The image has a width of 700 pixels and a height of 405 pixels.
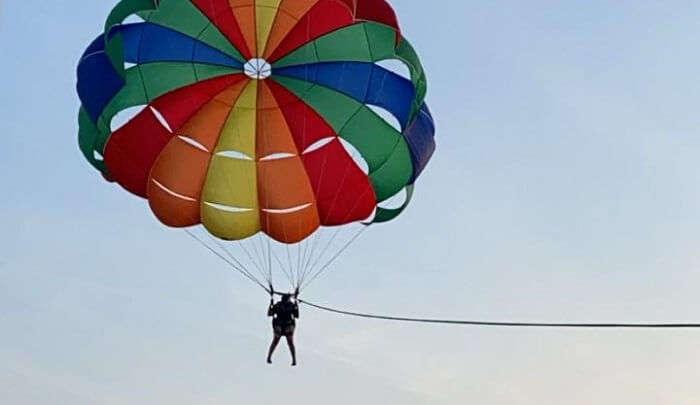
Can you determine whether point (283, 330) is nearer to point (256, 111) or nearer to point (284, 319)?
point (284, 319)

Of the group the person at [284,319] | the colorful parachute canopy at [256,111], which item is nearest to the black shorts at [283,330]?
the person at [284,319]

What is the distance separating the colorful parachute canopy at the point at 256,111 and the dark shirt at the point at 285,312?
101cm

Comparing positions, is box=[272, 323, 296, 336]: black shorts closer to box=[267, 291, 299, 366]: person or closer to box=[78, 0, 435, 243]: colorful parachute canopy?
box=[267, 291, 299, 366]: person

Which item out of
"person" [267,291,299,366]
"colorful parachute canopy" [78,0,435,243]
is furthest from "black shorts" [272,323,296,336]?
"colorful parachute canopy" [78,0,435,243]

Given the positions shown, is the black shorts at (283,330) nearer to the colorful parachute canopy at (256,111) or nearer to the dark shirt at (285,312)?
the dark shirt at (285,312)

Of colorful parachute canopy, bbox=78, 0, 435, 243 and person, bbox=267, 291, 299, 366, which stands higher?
colorful parachute canopy, bbox=78, 0, 435, 243

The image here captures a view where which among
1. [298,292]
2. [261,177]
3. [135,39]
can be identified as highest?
[135,39]

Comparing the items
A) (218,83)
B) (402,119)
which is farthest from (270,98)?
(402,119)

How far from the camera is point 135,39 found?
1382cm

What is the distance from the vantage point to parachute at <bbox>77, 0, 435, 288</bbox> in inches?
543

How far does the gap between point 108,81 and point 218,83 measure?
121 centimetres

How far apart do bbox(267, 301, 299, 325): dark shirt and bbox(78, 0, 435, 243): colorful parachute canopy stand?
101cm

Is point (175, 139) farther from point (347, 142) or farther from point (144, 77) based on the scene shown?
point (347, 142)

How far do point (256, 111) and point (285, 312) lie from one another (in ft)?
7.59
